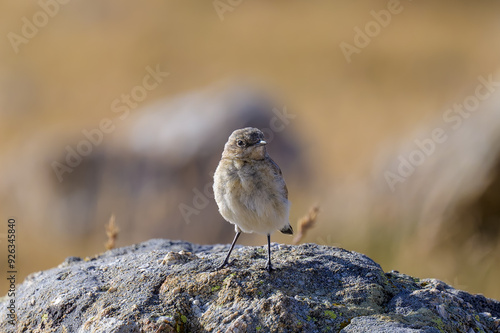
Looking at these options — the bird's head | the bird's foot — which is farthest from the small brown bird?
the bird's foot

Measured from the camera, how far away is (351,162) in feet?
63.5

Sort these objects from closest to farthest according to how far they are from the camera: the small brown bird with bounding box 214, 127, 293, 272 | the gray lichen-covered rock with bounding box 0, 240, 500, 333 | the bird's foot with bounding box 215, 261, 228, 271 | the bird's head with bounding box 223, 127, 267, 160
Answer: the gray lichen-covered rock with bounding box 0, 240, 500, 333
the bird's foot with bounding box 215, 261, 228, 271
the small brown bird with bounding box 214, 127, 293, 272
the bird's head with bounding box 223, 127, 267, 160

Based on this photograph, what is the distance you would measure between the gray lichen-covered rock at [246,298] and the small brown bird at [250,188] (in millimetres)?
295

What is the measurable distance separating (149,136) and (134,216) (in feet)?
6.55

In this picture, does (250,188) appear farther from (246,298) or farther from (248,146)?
(246,298)

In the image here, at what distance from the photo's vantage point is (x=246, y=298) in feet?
14.1

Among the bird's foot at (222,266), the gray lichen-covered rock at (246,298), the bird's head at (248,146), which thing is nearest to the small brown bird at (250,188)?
the bird's head at (248,146)

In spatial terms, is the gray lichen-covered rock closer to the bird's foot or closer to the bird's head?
the bird's foot

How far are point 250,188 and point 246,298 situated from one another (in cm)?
127

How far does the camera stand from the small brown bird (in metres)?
5.33

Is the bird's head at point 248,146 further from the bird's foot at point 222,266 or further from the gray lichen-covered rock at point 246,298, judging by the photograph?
the bird's foot at point 222,266

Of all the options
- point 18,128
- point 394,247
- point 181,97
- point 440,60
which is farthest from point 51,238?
point 440,60

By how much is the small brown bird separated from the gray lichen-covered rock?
295mm

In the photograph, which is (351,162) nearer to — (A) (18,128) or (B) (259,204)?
(A) (18,128)
